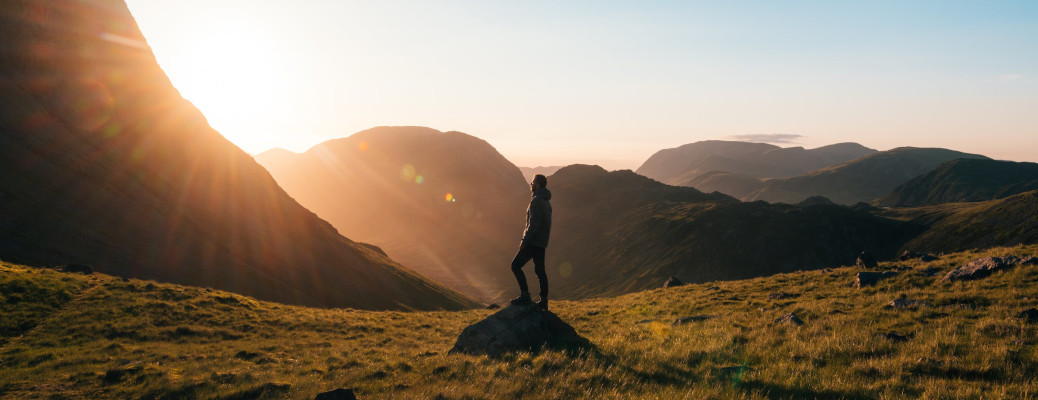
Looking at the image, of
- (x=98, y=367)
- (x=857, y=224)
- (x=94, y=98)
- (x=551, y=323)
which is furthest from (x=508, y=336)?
(x=857, y=224)

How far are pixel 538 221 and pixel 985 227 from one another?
167238 mm

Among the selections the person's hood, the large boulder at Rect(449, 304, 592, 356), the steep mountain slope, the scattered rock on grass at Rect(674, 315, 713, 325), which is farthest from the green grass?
the steep mountain slope

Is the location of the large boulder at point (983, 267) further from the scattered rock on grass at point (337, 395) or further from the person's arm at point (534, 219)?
the scattered rock on grass at point (337, 395)

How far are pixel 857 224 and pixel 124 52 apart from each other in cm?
19832

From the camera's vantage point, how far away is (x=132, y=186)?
212 ft

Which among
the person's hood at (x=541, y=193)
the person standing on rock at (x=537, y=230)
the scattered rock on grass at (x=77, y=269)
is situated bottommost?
the scattered rock on grass at (x=77, y=269)

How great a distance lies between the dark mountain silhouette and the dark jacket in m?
144

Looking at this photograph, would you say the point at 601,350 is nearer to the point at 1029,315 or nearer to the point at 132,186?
the point at 1029,315

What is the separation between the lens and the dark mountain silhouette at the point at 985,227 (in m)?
114

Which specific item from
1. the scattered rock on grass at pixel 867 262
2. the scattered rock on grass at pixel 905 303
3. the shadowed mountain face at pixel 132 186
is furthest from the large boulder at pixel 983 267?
the shadowed mountain face at pixel 132 186

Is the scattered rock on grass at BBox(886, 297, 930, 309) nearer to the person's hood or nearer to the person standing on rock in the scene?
the person standing on rock

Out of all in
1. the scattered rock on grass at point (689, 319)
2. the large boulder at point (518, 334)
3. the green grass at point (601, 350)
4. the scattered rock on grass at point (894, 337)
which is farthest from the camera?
the scattered rock on grass at point (689, 319)

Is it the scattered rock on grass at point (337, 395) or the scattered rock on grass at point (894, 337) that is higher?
the scattered rock on grass at point (894, 337)

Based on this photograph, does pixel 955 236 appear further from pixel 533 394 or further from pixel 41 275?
pixel 41 275
